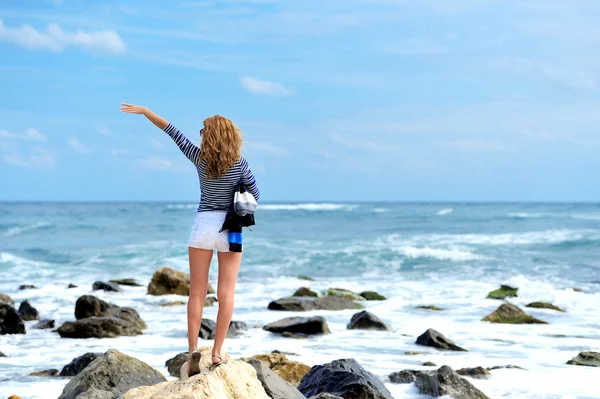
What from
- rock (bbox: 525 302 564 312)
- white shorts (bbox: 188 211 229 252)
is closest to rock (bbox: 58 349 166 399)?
white shorts (bbox: 188 211 229 252)

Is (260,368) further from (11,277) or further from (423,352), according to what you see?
(11,277)

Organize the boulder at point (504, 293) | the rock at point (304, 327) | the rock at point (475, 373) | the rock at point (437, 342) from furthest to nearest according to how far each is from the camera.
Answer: the boulder at point (504, 293)
the rock at point (304, 327)
the rock at point (437, 342)
the rock at point (475, 373)

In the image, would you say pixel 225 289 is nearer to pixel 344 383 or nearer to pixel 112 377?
pixel 344 383

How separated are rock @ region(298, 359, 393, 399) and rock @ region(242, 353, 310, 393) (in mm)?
973

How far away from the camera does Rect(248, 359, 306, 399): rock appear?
6.25 metres

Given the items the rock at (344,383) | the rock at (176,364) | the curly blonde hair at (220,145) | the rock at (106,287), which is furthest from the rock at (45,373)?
A: the rock at (106,287)

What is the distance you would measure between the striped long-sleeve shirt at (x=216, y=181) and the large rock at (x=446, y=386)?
3.47 metres

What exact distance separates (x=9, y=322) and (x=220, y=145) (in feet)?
27.9

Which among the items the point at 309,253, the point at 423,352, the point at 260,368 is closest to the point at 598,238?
the point at 309,253

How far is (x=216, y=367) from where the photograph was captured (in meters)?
5.80

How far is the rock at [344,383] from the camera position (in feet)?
23.0

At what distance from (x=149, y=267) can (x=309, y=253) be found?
7.74 meters

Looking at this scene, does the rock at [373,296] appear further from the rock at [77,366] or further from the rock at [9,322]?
the rock at [77,366]

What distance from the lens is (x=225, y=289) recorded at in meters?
5.90
